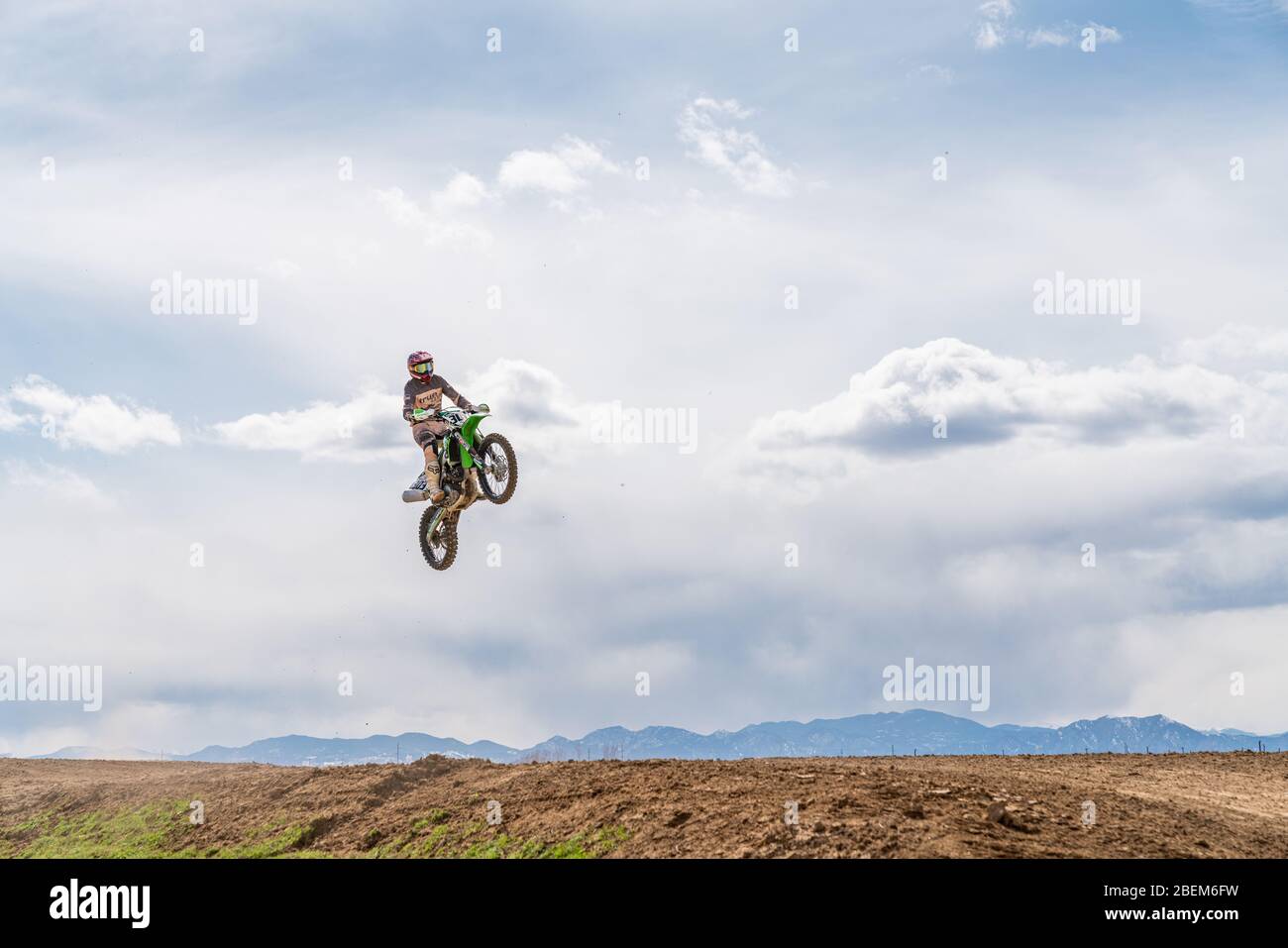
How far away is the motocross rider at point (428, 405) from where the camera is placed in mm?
25500

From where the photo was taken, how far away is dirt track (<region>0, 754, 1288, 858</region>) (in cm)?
1706

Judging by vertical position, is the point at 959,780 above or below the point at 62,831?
above

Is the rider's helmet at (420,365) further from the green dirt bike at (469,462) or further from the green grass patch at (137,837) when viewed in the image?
the green grass patch at (137,837)

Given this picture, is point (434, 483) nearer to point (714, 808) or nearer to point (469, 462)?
point (469, 462)

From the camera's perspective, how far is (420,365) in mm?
25438

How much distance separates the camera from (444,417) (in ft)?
84.0

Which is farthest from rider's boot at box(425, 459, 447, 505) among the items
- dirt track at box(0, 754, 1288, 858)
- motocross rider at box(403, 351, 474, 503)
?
dirt track at box(0, 754, 1288, 858)

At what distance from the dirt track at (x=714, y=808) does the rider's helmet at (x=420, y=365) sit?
8.98 metres

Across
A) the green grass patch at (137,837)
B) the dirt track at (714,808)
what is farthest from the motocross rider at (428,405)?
the green grass patch at (137,837)

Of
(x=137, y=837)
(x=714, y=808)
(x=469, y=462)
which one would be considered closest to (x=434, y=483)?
(x=469, y=462)

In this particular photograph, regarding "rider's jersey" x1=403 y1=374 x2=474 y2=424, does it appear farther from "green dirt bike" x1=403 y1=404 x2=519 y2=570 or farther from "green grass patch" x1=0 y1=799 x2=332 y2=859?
"green grass patch" x1=0 y1=799 x2=332 y2=859
